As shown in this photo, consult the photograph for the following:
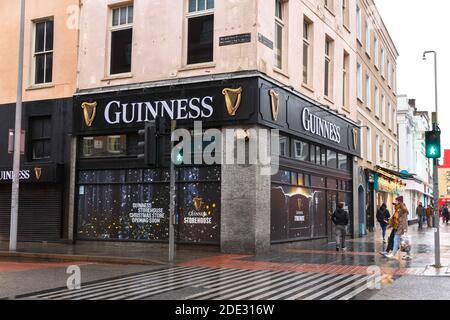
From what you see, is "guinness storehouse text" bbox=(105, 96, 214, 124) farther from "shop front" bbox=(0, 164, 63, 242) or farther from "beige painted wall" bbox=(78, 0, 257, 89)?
"shop front" bbox=(0, 164, 63, 242)

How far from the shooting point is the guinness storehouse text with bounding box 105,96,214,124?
17469mm

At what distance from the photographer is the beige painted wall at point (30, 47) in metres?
20.5

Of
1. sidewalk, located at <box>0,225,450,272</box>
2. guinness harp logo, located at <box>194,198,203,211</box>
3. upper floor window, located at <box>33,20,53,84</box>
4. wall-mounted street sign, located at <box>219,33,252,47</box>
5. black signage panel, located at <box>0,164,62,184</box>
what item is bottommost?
sidewalk, located at <box>0,225,450,272</box>

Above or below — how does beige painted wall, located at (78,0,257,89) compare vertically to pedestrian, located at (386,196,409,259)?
above

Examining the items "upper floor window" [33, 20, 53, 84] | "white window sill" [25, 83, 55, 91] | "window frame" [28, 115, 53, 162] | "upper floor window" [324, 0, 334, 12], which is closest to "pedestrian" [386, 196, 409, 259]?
"upper floor window" [324, 0, 334, 12]

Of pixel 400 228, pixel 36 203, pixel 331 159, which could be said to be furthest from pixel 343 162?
pixel 36 203

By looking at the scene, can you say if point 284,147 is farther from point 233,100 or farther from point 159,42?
point 159,42

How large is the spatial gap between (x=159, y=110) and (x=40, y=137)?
18.9 feet

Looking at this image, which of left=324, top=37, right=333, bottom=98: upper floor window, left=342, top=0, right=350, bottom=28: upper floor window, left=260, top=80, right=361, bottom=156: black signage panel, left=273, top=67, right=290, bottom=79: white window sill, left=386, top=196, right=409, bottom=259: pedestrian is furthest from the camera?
left=342, top=0, right=350, bottom=28: upper floor window

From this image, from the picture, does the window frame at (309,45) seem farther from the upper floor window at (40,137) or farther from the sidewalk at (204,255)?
the upper floor window at (40,137)

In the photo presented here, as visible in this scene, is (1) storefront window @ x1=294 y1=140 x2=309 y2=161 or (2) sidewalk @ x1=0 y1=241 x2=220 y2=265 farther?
(1) storefront window @ x1=294 y1=140 x2=309 y2=161

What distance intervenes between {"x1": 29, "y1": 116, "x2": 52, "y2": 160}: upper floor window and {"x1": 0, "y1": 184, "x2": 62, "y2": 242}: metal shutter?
4.20 ft

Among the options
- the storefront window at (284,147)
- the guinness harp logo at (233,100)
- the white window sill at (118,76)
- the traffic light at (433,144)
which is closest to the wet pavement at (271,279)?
the traffic light at (433,144)

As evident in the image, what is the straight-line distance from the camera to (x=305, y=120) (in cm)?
2008
